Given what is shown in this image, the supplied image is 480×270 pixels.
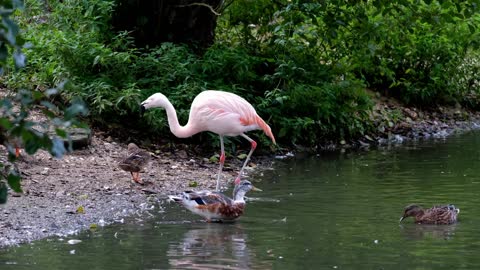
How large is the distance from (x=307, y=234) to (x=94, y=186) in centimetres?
301

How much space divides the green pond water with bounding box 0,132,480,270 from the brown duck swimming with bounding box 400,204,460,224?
88 millimetres

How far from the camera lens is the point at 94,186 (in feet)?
33.4

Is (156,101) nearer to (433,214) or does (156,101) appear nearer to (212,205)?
(212,205)

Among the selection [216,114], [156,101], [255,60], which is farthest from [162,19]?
[216,114]

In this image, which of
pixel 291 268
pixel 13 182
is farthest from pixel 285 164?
pixel 13 182

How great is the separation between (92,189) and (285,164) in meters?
3.67

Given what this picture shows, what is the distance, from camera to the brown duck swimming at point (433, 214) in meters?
8.72

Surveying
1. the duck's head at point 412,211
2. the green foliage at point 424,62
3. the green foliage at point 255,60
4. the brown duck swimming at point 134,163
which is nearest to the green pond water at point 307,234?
the duck's head at point 412,211

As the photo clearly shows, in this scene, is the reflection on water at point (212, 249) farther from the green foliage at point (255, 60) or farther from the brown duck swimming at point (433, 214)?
the green foliage at point (255, 60)

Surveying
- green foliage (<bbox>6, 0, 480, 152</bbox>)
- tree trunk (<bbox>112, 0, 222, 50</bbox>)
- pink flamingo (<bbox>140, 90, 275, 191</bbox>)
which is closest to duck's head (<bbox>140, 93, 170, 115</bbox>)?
pink flamingo (<bbox>140, 90, 275, 191</bbox>)

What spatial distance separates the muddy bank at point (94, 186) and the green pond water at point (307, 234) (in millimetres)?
347

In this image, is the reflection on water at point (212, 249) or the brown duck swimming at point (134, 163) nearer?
the reflection on water at point (212, 249)

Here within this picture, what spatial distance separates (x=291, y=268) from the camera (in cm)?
691

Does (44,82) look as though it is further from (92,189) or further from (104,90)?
(92,189)
